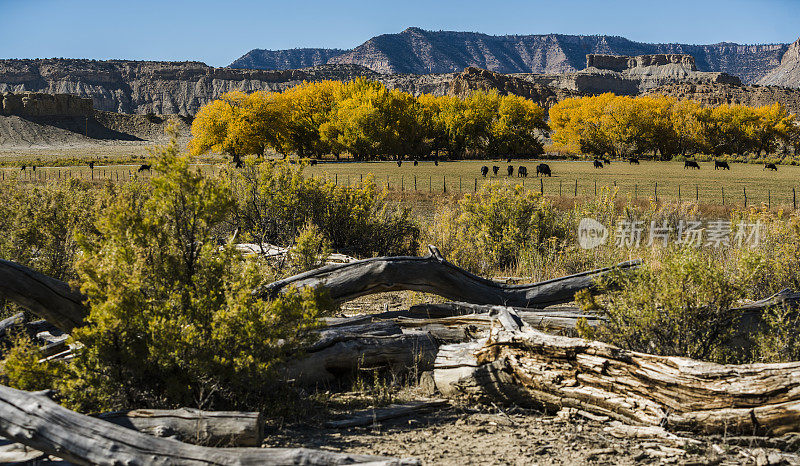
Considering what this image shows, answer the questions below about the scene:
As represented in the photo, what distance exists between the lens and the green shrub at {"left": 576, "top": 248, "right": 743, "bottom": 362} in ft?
18.2

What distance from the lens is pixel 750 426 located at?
14.3 ft

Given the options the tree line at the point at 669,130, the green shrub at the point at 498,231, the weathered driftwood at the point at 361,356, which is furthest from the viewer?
the tree line at the point at 669,130

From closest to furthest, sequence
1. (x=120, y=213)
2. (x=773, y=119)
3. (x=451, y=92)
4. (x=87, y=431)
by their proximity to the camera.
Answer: (x=87, y=431)
(x=120, y=213)
(x=773, y=119)
(x=451, y=92)

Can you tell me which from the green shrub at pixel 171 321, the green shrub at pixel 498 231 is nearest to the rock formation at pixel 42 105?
the green shrub at pixel 498 231

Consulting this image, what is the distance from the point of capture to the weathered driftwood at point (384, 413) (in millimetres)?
4988

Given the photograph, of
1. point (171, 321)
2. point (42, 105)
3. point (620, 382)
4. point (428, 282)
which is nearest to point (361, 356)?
point (428, 282)

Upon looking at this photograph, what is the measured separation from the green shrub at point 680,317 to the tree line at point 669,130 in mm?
82429

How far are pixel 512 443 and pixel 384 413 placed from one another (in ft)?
3.72

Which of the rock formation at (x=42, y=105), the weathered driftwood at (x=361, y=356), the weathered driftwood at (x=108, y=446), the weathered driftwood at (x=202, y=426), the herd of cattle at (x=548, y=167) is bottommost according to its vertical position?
the weathered driftwood at (x=361, y=356)

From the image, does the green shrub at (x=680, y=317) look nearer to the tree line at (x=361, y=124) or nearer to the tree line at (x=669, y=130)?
the tree line at (x=361, y=124)

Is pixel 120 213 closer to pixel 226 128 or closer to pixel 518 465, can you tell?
pixel 518 465

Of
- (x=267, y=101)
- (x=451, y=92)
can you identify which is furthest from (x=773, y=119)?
(x=451, y=92)

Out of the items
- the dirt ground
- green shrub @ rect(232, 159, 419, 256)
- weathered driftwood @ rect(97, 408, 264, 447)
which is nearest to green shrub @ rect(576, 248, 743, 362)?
the dirt ground

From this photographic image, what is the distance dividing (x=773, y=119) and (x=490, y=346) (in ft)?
369
